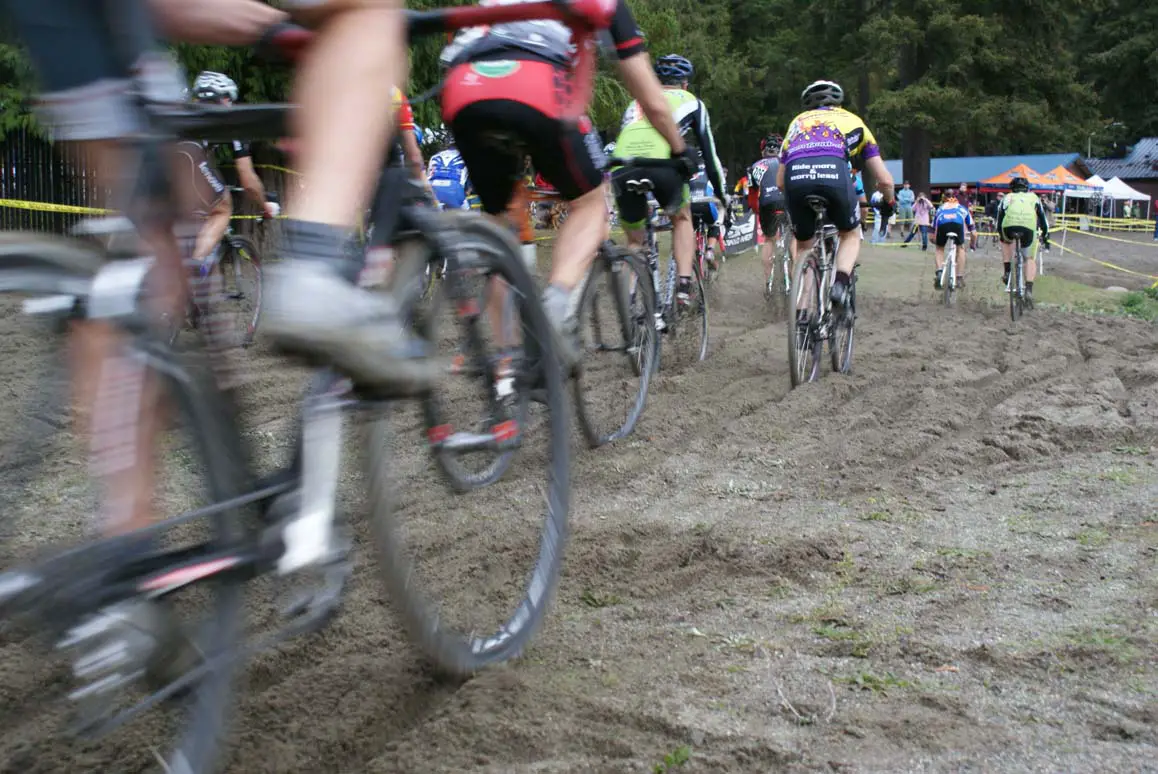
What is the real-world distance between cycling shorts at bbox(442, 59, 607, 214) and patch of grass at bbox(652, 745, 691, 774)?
2.24 metres

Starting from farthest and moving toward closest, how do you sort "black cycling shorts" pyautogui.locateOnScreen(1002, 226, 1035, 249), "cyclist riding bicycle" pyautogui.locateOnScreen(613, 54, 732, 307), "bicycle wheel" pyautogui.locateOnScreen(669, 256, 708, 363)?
"black cycling shorts" pyautogui.locateOnScreen(1002, 226, 1035, 249)
"bicycle wheel" pyautogui.locateOnScreen(669, 256, 708, 363)
"cyclist riding bicycle" pyautogui.locateOnScreen(613, 54, 732, 307)

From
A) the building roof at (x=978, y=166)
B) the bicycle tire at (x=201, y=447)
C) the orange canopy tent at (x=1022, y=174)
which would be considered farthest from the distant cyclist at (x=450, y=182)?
the building roof at (x=978, y=166)

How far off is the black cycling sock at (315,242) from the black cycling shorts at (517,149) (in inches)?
85.6

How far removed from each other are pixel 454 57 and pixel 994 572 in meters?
2.54

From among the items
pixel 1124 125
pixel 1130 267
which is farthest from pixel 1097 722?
pixel 1124 125

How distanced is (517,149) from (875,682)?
2.43 meters

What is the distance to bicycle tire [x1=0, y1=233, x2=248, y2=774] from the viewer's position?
165 centimetres

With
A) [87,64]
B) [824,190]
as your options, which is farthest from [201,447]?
[824,190]

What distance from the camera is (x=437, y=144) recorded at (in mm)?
19234

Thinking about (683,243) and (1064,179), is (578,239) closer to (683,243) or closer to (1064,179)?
(683,243)

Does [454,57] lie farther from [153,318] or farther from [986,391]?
[986,391]

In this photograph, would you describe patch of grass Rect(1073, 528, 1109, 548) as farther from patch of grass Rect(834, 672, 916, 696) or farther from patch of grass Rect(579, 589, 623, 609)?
patch of grass Rect(579, 589, 623, 609)

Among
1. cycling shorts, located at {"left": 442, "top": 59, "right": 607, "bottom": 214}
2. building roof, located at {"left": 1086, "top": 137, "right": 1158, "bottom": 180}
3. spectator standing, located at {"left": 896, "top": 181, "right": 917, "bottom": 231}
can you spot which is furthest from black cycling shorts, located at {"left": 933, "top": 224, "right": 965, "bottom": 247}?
building roof, located at {"left": 1086, "top": 137, "right": 1158, "bottom": 180}

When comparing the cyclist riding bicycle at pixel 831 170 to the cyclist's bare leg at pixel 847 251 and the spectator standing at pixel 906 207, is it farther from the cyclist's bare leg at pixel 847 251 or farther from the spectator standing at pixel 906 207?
the spectator standing at pixel 906 207
